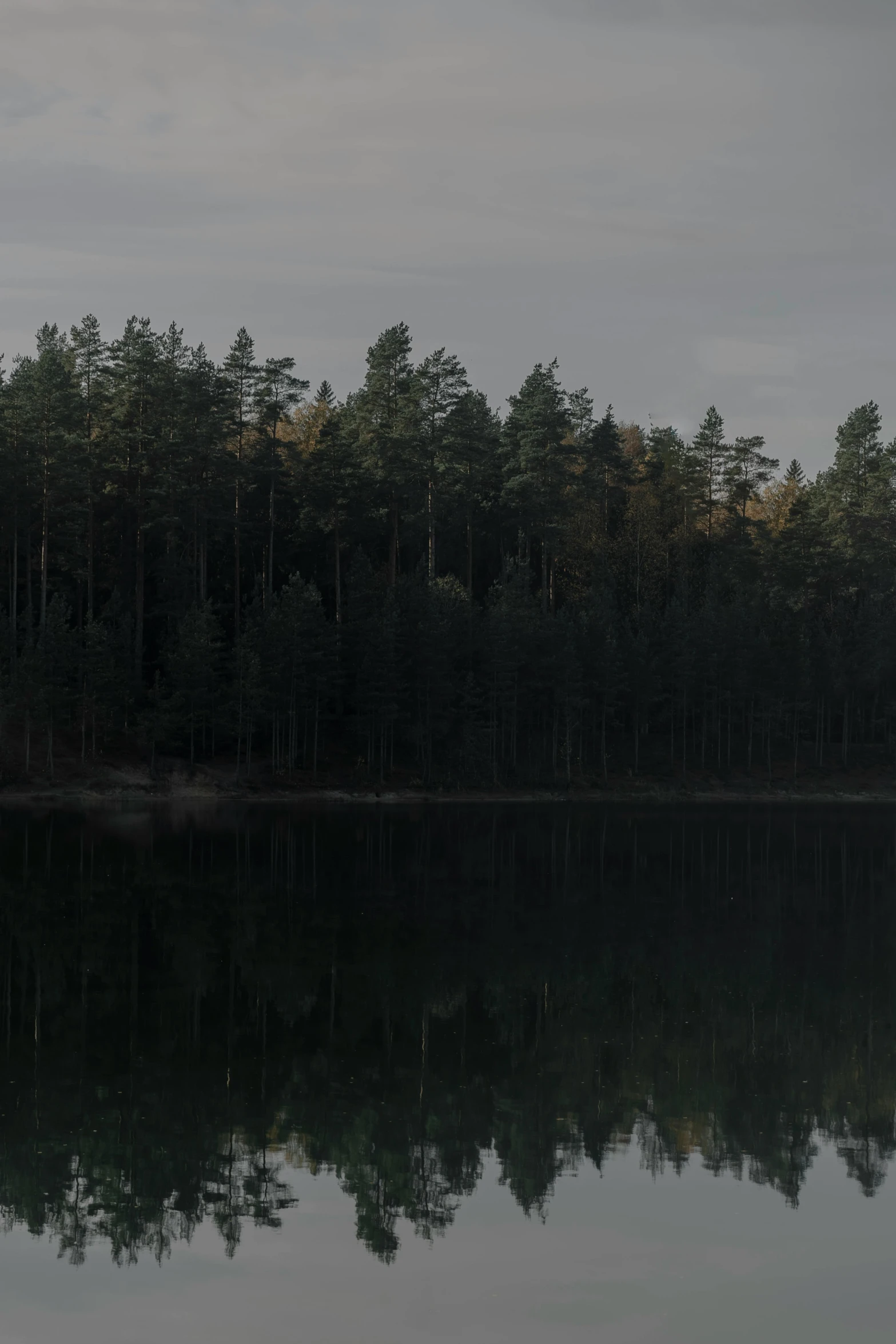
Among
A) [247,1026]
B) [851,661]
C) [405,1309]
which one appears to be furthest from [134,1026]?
[851,661]

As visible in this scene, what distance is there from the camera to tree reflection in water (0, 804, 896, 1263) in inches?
595

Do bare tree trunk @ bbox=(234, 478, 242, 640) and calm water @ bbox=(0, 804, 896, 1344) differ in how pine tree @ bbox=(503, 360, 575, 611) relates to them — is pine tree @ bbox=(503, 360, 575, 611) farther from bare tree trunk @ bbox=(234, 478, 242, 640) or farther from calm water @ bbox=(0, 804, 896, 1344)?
calm water @ bbox=(0, 804, 896, 1344)

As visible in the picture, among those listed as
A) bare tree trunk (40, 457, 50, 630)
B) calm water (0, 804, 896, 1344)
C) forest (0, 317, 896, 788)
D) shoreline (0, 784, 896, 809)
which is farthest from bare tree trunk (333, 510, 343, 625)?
calm water (0, 804, 896, 1344)

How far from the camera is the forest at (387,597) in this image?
7650 cm

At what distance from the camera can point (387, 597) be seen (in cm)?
8425

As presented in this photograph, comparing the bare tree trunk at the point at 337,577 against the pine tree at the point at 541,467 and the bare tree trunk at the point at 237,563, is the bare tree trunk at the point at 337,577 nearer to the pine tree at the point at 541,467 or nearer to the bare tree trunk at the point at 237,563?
the bare tree trunk at the point at 237,563

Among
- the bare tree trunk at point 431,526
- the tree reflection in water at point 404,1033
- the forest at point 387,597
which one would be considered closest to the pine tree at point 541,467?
the forest at point 387,597

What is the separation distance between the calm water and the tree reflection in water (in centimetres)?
8

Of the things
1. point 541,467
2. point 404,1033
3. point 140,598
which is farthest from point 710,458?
point 404,1033

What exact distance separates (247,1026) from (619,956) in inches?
407

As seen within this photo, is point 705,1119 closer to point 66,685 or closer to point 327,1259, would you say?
point 327,1259

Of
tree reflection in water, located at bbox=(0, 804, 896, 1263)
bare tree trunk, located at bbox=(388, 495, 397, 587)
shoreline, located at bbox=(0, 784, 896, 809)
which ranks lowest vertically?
shoreline, located at bbox=(0, 784, 896, 809)

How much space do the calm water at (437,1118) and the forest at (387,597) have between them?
3955cm

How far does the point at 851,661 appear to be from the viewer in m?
98.8
